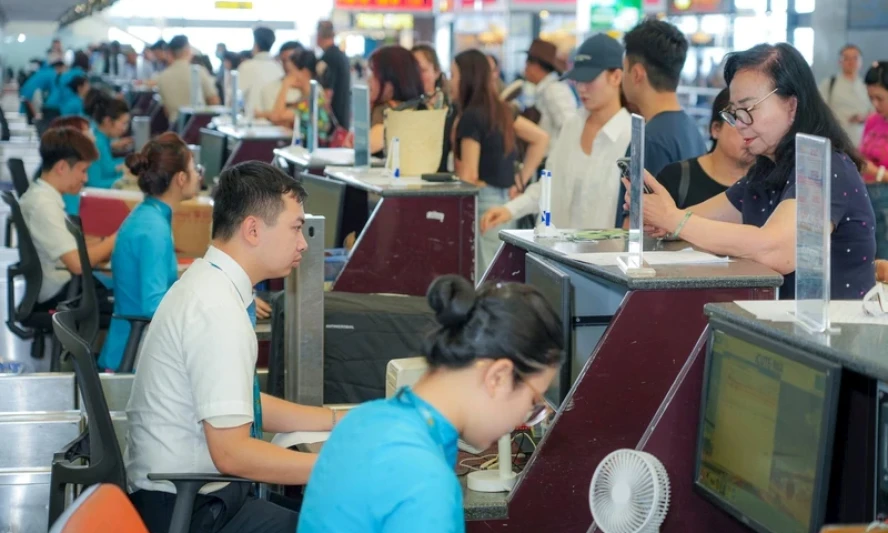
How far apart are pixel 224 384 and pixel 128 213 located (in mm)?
3695

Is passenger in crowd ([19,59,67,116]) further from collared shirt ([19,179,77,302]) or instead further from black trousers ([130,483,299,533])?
black trousers ([130,483,299,533])

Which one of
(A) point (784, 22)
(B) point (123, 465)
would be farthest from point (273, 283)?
(A) point (784, 22)

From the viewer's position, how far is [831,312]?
221cm

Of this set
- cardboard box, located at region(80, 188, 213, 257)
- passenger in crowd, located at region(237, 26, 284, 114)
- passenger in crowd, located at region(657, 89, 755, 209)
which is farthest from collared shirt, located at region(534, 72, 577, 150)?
passenger in crowd, located at region(657, 89, 755, 209)

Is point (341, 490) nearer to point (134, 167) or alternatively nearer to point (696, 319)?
point (696, 319)

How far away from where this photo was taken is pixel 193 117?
388 inches

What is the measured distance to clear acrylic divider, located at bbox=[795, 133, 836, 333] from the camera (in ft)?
6.63

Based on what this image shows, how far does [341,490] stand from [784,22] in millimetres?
12897

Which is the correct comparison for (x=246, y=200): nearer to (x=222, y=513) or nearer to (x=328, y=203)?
(x=222, y=513)

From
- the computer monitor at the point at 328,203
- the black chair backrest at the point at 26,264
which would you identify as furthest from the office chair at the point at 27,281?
the computer monitor at the point at 328,203

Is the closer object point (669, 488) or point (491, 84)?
point (669, 488)

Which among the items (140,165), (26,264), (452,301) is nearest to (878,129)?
(140,165)

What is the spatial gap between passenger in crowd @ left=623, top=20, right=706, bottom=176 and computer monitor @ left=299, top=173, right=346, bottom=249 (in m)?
1.35

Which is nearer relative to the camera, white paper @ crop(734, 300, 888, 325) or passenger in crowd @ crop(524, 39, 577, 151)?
white paper @ crop(734, 300, 888, 325)
